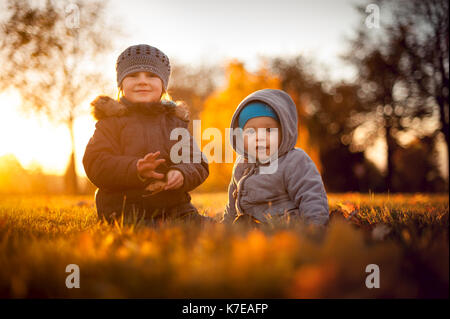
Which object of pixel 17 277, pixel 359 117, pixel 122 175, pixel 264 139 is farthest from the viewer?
pixel 359 117

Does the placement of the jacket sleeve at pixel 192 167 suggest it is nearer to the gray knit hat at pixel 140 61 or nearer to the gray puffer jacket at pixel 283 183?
the gray puffer jacket at pixel 283 183

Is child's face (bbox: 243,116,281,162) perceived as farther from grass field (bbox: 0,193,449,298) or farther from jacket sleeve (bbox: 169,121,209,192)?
grass field (bbox: 0,193,449,298)

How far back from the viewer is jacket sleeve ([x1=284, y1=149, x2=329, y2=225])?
2.27 metres

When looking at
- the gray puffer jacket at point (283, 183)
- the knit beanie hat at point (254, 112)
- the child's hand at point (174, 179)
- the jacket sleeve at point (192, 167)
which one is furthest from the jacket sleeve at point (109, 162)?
the knit beanie hat at point (254, 112)

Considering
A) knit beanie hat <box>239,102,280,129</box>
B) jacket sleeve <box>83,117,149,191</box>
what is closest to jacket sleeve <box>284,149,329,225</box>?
knit beanie hat <box>239,102,280,129</box>

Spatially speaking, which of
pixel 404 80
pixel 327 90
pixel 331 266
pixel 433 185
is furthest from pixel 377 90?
pixel 331 266

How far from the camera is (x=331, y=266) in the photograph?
3.27 ft

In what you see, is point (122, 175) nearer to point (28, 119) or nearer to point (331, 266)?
point (331, 266)

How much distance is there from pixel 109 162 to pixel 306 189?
1.64 m

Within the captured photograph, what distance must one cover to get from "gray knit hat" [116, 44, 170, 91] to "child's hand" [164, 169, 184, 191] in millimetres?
1031

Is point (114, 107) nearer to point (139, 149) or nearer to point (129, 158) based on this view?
point (139, 149)

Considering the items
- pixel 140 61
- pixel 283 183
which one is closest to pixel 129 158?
pixel 140 61

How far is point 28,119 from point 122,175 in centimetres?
1212

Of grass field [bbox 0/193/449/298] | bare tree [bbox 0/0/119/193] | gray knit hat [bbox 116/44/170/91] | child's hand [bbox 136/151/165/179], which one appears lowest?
grass field [bbox 0/193/449/298]
